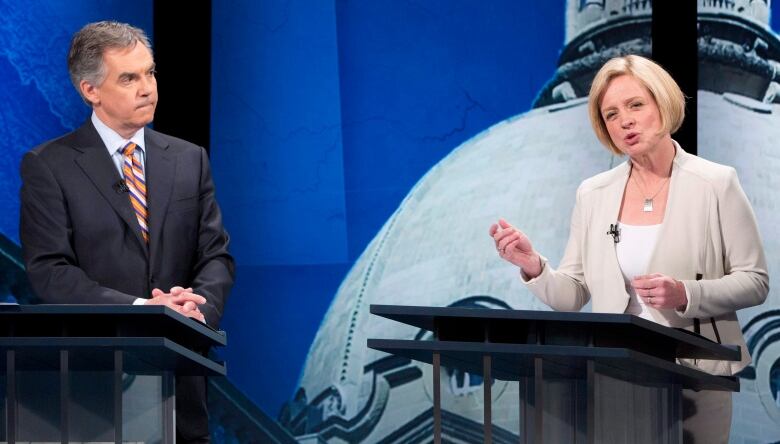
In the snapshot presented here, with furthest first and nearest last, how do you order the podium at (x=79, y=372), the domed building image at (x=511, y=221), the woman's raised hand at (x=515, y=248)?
the domed building image at (x=511, y=221)
the woman's raised hand at (x=515, y=248)
the podium at (x=79, y=372)

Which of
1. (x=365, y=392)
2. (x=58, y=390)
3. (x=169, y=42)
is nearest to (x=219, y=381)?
(x=365, y=392)

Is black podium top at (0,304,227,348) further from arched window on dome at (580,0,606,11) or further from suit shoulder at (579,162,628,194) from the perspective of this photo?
arched window on dome at (580,0,606,11)

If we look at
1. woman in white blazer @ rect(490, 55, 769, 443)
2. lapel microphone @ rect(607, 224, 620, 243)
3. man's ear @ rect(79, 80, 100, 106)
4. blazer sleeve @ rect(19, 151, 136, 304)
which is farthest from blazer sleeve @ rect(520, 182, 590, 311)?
man's ear @ rect(79, 80, 100, 106)

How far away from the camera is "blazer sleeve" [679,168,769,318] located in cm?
263

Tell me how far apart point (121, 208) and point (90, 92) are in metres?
0.38

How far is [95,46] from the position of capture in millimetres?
3227

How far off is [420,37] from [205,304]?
201 cm

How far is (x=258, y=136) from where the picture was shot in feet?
16.0

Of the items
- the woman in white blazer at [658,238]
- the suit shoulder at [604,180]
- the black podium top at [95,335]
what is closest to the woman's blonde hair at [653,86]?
the woman in white blazer at [658,238]

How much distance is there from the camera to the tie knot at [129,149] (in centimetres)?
321

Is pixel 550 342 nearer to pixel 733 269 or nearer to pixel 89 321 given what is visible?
pixel 733 269

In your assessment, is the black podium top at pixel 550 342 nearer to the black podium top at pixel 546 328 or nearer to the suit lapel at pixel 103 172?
the black podium top at pixel 546 328

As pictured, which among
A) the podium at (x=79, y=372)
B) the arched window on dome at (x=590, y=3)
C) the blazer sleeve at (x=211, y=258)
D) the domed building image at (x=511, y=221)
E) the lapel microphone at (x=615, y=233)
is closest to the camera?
the podium at (x=79, y=372)

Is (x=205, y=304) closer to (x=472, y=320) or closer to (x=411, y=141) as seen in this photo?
(x=472, y=320)
